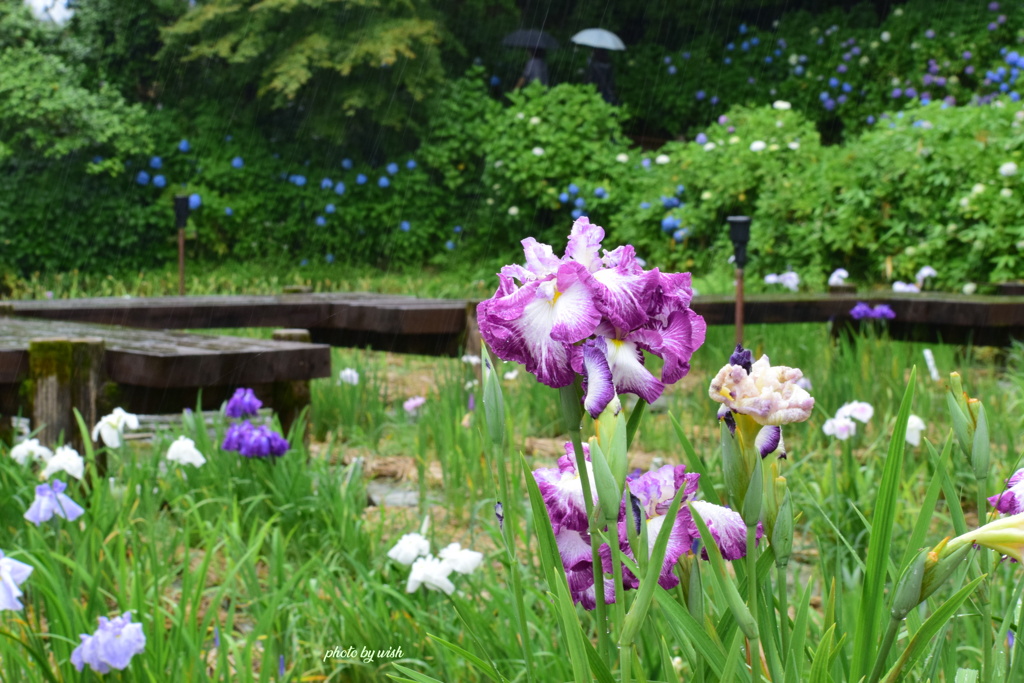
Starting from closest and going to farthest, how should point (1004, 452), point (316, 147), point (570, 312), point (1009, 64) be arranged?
point (570, 312), point (1004, 452), point (1009, 64), point (316, 147)

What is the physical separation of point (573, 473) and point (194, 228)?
33.1 feet

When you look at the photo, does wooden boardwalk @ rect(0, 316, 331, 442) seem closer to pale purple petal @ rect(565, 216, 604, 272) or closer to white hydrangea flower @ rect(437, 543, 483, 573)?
white hydrangea flower @ rect(437, 543, 483, 573)

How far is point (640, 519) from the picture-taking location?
71 cm

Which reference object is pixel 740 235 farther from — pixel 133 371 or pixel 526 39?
pixel 526 39

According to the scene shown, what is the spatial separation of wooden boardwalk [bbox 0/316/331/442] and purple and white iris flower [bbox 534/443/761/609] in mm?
2023

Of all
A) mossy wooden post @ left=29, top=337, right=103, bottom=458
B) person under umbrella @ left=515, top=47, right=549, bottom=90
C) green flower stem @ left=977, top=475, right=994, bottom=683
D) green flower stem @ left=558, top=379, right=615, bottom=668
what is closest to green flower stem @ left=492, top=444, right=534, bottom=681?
green flower stem @ left=558, top=379, right=615, bottom=668

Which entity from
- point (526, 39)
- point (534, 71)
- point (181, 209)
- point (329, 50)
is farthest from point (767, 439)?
point (526, 39)

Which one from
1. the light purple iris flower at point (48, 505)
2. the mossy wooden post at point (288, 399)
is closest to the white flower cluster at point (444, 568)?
the light purple iris flower at point (48, 505)

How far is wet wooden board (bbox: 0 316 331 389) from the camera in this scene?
259cm

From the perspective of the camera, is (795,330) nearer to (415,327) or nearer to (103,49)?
(415,327)

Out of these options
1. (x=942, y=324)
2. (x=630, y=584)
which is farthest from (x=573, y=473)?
(x=942, y=324)

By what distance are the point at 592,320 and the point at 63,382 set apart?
2349mm

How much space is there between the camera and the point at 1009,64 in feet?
28.5

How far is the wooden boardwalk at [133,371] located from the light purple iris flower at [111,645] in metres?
1.40
